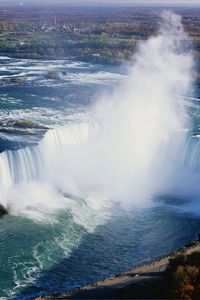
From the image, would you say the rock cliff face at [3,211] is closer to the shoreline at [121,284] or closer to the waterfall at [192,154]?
the shoreline at [121,284]

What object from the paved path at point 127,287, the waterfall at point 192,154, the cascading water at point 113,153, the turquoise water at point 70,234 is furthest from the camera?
the waterfall at point 192,154

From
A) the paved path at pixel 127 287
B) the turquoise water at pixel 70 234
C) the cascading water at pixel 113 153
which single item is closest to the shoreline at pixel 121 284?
the paved path at pixel 127 287

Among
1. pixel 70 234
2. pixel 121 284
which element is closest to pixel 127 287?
pixel 121 284

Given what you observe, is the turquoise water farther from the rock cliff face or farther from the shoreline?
the shoreline

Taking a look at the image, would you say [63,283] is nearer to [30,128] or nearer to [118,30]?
[30,128]

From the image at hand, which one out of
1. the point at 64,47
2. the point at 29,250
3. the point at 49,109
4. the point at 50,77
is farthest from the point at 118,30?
the point at 29,250

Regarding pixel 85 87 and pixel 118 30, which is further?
pixel 118 30

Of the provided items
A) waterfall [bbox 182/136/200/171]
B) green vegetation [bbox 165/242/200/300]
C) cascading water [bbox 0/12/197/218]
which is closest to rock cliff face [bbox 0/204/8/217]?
cascading water [bbox 0/12/197/218]

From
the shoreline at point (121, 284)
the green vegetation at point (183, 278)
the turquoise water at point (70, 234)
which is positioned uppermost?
the green vegetation at point (183, 278)
